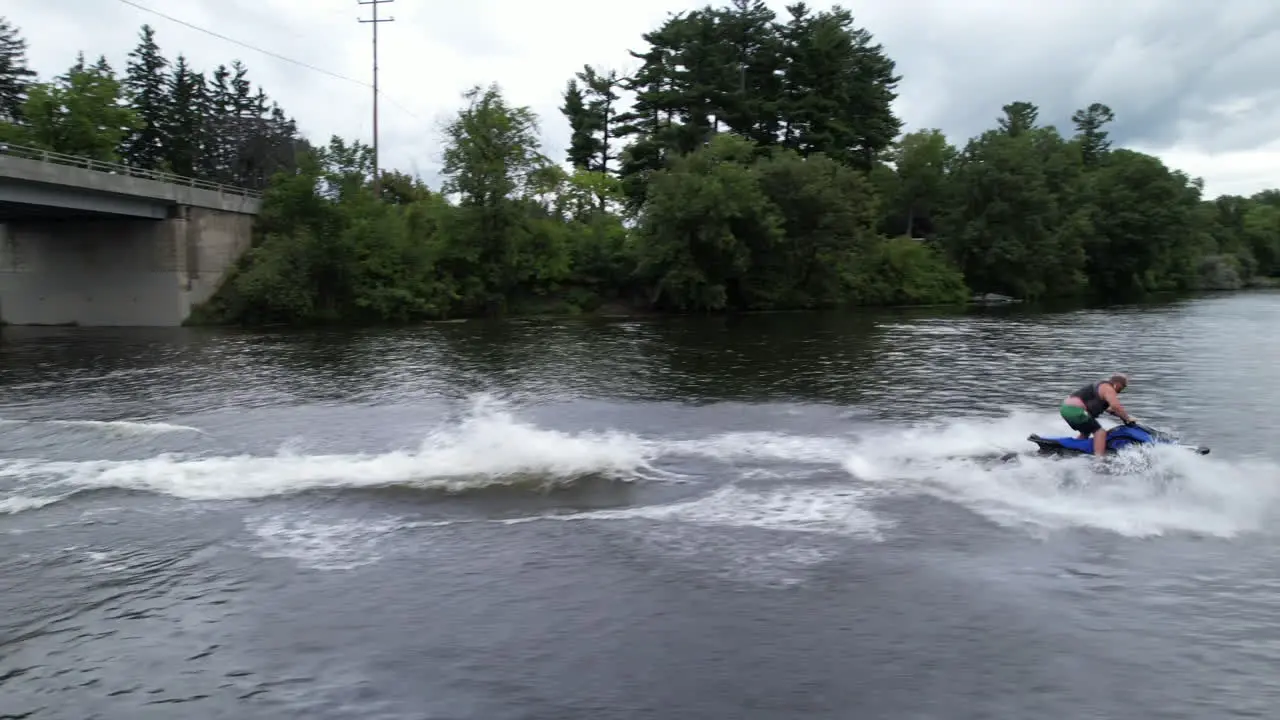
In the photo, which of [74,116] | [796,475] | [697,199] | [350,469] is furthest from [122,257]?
[796,475]

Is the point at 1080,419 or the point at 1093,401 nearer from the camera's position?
the point at 1080,419

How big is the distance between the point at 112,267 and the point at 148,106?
1631 inches

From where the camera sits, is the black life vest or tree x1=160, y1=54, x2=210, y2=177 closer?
the black life vest

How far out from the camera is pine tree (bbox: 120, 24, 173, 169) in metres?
88.4

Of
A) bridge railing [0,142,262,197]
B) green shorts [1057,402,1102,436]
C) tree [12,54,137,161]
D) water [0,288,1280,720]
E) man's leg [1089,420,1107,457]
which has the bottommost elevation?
water [0,288,1280,720]

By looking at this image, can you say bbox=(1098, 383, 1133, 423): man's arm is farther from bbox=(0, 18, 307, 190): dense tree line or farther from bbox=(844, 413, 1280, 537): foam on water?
bbox=(0, 18, 307, 190): dense tree line

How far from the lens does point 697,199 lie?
60.6m

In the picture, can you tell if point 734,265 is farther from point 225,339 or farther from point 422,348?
point 225,339

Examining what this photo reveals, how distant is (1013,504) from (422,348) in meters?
30.1

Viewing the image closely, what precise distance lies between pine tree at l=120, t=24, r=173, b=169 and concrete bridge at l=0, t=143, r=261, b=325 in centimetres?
3361

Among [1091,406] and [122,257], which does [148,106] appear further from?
[1091,406]

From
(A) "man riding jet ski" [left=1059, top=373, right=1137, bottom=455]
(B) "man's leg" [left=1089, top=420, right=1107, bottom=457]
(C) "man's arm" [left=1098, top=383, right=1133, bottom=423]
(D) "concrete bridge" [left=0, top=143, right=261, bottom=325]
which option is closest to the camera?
(B) "man's leg" [left=1089, top=420, right=1107, bottom=457]

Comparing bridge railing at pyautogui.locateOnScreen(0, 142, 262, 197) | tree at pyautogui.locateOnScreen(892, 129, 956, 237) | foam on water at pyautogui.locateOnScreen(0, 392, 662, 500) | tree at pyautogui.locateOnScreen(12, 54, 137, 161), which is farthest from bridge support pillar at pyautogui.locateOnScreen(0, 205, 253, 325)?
tree at pyautogui.locateOnScreen(892, 129, 956, 237)

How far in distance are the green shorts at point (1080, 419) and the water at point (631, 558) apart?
0.99 meters
